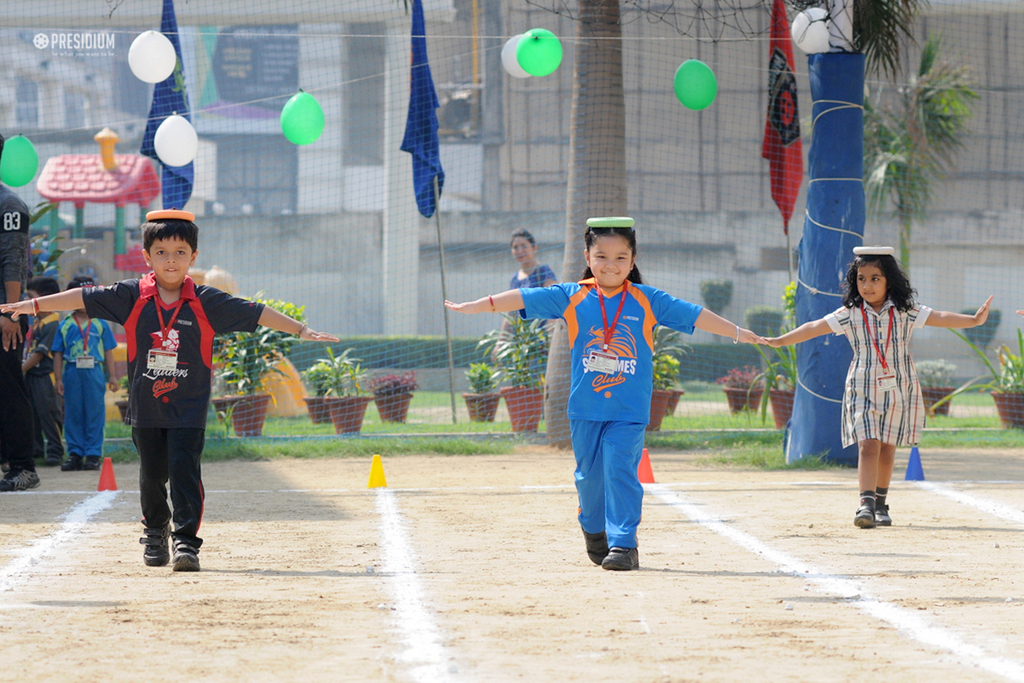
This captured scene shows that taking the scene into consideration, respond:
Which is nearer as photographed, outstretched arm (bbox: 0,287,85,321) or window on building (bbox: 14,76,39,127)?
outstretched arm (bbox: 0,287,85,321)

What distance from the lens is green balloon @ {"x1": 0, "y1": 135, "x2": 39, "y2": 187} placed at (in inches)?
475

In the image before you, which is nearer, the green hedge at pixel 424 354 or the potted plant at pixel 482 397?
the potted plant at pixel 482 397

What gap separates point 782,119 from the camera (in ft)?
42.2

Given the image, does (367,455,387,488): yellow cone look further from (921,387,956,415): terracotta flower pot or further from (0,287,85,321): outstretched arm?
(921,387,956,415): terracotta flower pot

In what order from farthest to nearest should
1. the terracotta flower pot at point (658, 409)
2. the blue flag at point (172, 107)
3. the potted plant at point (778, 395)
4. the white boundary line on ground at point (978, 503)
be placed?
the blue flag at point (172, 107) < the potted plant at point (778, 395) < the terracotta flower pot at point (658, 409) < the white boundary line on ground at point (978, 503)

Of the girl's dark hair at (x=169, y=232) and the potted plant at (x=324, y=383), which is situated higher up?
the girl's dark hair at (x=169, y=232)

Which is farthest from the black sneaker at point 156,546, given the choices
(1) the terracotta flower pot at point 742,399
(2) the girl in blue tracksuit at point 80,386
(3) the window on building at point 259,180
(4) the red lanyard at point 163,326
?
(3) the window on building at point 259,180

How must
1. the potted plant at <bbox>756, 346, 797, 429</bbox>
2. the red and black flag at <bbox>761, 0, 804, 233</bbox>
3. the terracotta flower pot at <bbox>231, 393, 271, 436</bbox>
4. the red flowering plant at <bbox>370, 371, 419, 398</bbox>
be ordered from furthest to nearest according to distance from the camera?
1. the red flowering plant at <bbox>370, 371, 419, 398</bbox>
2. the potted plant at <bbox>756, 346, 797, 429</bbox>
3. the terracotta flower pot at <bbox>231, 393, 271, 436</bbox>
4. the red and black flag at <bbox>761, 0, 804, 233</bbox>

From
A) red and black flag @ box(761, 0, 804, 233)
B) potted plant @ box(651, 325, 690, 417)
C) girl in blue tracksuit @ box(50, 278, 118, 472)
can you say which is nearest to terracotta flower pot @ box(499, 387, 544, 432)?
potted plant @ box(651, 325, 690, 417)

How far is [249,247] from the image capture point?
97.8 ft

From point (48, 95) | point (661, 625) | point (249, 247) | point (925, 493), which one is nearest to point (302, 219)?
point (249, 247)

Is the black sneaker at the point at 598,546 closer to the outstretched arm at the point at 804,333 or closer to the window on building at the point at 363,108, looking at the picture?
the outstretched arm at the point at 804,333

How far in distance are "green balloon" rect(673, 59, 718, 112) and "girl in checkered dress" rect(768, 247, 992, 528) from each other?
19.2 ft

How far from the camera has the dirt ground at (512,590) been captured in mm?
3654
